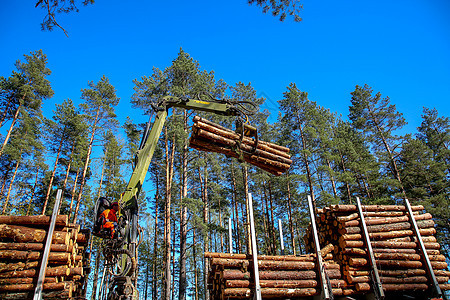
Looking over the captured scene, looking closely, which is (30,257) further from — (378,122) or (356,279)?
(378,122)

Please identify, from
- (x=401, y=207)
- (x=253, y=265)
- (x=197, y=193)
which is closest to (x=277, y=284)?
(x=253, y=265)

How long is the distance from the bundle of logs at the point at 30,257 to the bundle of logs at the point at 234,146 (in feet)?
12.5

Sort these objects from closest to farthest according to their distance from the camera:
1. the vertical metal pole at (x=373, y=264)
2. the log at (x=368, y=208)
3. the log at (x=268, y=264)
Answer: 1. the log at (x=268, y=264)
2. the vertical metal pole at (x=373, y=264)
3. the log at (x=368, y=208)

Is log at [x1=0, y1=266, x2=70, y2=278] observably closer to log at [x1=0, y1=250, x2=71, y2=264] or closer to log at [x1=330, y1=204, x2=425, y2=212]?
log at [x1=0, y1=250, x2=71, y2=264]

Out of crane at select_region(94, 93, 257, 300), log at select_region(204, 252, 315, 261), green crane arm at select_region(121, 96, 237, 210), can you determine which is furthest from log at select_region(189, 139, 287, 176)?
log at select_region(204, 252, 315, 261)

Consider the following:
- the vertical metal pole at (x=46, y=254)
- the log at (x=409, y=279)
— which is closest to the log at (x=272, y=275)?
the log at (x=409, y=279)

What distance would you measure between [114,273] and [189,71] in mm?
14257

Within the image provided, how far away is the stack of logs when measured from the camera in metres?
5.59

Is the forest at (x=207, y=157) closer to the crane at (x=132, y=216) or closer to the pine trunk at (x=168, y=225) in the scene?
the pine trunk at (x=168, y=225)

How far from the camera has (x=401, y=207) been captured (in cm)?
802

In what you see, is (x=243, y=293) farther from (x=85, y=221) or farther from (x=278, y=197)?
(x=278, y=197)

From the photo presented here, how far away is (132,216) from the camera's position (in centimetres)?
523

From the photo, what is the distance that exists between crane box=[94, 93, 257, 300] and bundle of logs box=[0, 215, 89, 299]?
1.16 meters

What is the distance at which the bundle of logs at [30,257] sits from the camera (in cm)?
512
